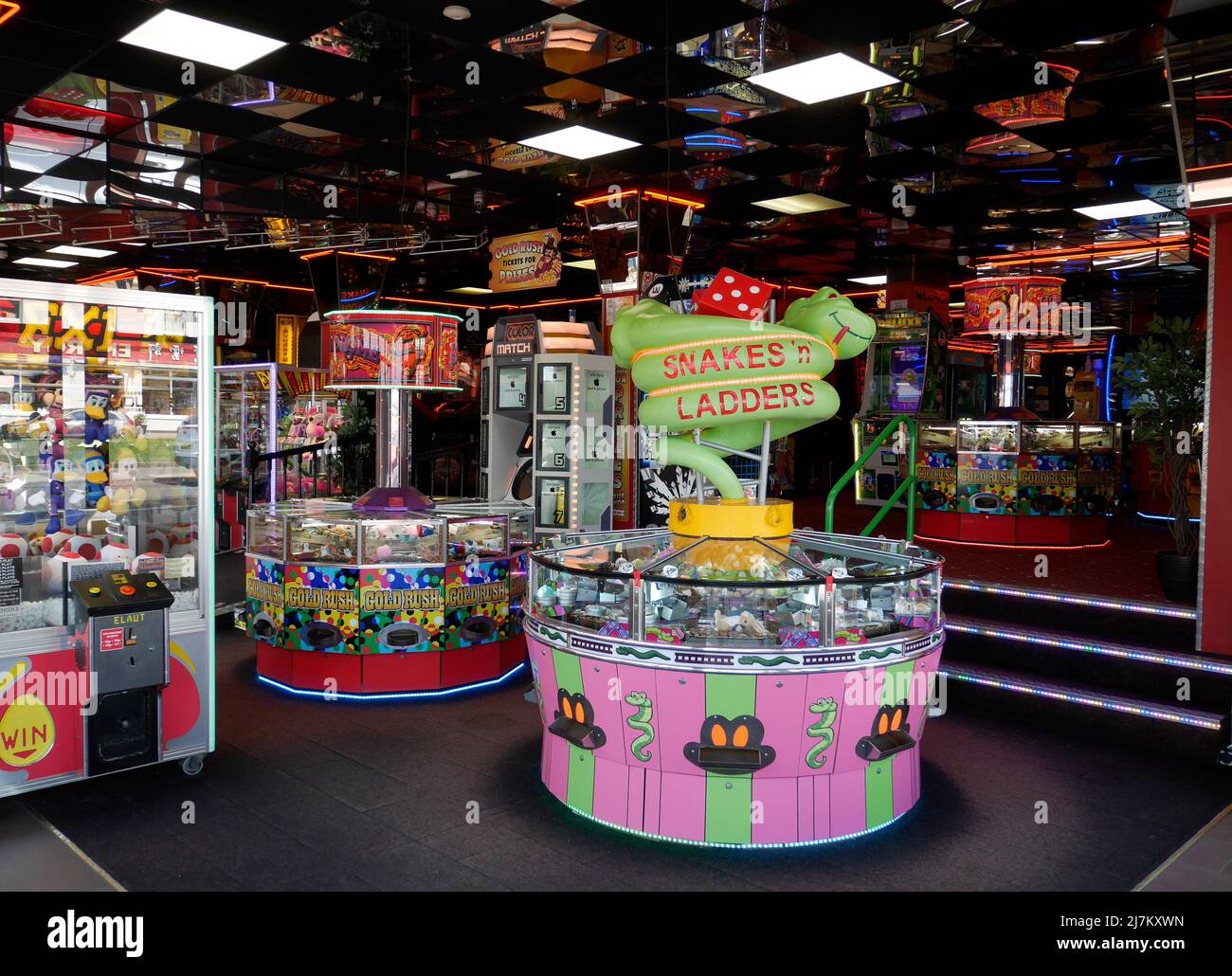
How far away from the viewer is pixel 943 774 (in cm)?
488

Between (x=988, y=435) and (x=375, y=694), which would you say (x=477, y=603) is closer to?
(x=375, y=694)

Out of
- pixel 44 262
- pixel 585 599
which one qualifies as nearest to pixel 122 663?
pixel 585 599

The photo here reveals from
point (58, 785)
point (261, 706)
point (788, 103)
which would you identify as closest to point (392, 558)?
point (261, 706)

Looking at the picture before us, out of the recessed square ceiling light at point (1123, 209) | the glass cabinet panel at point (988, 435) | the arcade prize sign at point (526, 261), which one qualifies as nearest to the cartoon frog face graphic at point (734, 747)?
the arcade prize sign at point (526, 261)

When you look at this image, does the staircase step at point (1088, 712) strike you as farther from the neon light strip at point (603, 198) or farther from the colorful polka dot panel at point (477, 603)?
the neon light strip at point (603, 198)

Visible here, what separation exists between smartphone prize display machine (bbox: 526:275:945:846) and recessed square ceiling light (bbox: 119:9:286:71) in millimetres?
2709

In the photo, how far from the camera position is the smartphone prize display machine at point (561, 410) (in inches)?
334

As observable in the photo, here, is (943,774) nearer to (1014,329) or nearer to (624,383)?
(624,383)

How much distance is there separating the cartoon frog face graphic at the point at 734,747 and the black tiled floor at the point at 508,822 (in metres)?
0.37

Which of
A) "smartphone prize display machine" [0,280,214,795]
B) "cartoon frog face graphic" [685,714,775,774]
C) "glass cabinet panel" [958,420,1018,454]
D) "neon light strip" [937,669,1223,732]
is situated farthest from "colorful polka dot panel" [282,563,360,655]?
"glass cabinet panel" [958,420,1018,454]

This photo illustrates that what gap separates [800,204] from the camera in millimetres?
9211

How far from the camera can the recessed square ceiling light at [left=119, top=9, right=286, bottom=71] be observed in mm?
5004

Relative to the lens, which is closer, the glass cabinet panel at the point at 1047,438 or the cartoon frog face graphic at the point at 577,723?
the cartoon frog face graphic at the point at 577,723

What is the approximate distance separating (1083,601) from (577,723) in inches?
145
